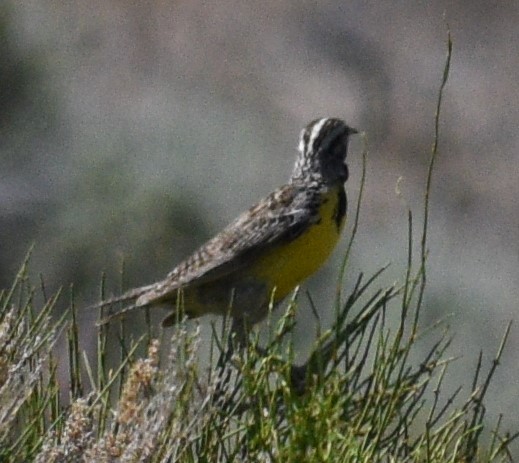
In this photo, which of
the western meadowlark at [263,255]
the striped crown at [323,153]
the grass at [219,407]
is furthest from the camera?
the striped crown at [323,153]

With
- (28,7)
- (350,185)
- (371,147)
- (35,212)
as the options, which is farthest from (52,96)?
(371,147)

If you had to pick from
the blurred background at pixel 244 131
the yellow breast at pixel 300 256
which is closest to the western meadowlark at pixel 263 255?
the yellow breast at pixel 300 256

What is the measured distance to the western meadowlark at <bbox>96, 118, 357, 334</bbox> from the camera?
4.15 metres

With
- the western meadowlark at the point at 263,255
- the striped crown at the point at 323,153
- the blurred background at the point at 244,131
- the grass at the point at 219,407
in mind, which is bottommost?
the grass at the point at 219,407

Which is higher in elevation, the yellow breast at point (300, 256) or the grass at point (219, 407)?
the yellow breast at point (300, 256)

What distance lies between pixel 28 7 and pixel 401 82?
14.2 ft

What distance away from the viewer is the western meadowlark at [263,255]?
4.15m

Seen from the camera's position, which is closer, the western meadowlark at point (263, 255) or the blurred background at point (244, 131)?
the western meadowlark at point (263, 255)

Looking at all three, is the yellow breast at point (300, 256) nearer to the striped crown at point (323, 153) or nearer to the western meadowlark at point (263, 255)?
the western meadowlark at point (263, 255)

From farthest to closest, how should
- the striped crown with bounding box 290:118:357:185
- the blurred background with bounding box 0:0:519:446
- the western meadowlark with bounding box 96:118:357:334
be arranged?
the blurred background with bounding box 0:0:519:446 → the striped crown with bounding box 290:118:357:185 → the western meadowlark with bounding box 96:118:357:334

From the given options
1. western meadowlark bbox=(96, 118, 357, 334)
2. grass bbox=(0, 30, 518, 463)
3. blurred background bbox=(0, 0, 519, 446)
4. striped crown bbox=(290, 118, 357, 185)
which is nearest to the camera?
grass bbox=(0, 30, 518, 463)

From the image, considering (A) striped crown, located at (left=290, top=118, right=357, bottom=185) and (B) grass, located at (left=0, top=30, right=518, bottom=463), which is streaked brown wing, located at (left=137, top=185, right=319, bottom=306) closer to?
(A) striped crown, located at (left=290, top=118, right=357, bottom=185)

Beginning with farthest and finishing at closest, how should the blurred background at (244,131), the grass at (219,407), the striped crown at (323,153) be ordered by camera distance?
the blurred background at (244,131), the striped crown at (323,153), the grass at (219,407)

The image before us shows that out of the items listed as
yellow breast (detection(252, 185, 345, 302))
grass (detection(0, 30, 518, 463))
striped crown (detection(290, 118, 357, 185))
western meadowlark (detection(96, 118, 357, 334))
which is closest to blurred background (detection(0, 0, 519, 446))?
striped crown (detection(290, 118, 357, 185))
